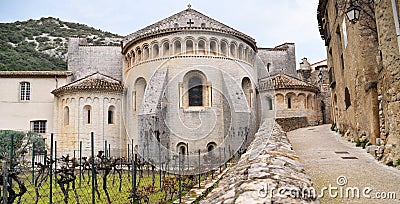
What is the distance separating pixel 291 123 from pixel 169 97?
841 cm

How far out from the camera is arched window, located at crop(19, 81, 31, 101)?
30203mm

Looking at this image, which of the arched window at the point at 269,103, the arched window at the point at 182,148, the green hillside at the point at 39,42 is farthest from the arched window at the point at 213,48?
the green hillside at the point at 39,42

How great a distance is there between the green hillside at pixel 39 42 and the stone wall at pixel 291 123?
34781 mm

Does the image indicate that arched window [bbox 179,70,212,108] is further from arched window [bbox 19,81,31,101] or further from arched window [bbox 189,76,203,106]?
arched window [bbox 19,81,31,101]

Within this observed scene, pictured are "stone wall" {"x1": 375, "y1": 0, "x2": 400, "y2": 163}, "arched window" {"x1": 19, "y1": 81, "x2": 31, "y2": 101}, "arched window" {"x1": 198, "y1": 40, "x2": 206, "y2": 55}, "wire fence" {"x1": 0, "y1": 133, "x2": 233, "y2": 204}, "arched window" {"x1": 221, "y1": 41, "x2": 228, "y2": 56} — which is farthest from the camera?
"arched window" {"x1": 19, "y1": 81, "x2": 31, "y2": 101}

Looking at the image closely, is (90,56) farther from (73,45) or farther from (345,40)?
(345,40)

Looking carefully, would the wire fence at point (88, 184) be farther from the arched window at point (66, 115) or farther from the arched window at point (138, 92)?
the arched window at point (66, 115)

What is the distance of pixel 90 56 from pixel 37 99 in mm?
7003

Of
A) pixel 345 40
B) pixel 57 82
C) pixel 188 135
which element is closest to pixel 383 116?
pixel 345 40

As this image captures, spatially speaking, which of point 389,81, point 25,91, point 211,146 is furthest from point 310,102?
point 25,91

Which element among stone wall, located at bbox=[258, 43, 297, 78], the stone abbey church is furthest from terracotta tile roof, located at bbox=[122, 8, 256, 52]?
stone wall, located at bbox=[258, 43, 297, 78]

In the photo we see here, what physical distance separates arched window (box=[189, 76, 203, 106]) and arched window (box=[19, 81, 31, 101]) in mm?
15262

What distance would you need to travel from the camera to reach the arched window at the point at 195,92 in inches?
964

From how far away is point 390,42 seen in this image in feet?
27.7
